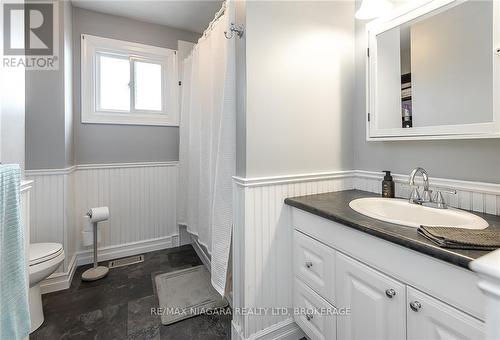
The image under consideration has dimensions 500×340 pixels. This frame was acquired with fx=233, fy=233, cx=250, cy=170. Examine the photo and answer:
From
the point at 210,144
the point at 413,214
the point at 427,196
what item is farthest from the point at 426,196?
the point at 210,144

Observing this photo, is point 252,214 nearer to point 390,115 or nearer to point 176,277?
point 390,115

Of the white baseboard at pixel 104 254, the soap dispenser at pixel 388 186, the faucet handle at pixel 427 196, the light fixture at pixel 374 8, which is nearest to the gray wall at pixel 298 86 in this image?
the light fixture at pixel 374 8

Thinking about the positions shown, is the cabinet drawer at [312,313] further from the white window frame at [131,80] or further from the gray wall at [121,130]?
the white window frame at [131,80]

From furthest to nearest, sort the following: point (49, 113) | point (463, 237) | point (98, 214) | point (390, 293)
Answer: point (98, 214) → point (49, 113) → point (390, 293) → point (463, 237)

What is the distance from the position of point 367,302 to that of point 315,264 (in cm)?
29

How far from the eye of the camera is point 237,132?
133 cm

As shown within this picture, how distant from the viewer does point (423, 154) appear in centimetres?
124

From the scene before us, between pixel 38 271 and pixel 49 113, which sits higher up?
pixel 49 113

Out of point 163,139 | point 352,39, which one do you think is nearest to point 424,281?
point 352,39

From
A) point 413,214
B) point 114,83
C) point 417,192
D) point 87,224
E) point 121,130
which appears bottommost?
point 87,224

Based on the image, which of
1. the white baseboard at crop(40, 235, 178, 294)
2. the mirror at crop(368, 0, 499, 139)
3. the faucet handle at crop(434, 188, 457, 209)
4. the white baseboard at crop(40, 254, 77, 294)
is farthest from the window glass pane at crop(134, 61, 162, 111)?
the faucet handle at crop(434, 188, 457, 209)

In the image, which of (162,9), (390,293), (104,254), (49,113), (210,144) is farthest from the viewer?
(104,254)

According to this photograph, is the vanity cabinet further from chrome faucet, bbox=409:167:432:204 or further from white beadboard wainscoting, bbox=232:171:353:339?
chrome faucet, bbox=409:167:432:204

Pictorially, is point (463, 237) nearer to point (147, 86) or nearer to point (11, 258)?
point (11, 258)
